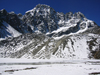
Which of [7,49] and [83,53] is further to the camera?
[7,49]

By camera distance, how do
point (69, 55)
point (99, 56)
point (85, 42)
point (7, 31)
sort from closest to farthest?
point (99, 56)
point (69, 55)
point (85, 42)
point (7, 31)

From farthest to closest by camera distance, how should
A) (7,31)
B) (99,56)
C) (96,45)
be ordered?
1. (7,31)
2. (96,45)
3. (99,56)

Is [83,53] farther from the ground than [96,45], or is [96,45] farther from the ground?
[96,45]

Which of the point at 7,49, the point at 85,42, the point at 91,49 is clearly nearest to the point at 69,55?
the point at 91,49

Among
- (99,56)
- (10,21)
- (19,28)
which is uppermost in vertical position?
(10,21)

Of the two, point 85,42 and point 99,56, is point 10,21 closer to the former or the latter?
point 85,42

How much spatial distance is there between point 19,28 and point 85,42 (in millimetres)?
147082

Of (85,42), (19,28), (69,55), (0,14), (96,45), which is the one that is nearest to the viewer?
(69,55)

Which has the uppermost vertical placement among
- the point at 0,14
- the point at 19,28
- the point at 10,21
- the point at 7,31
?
the point at 0,14

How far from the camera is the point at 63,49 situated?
74812 mm

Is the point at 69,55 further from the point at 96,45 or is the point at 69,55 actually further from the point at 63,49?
the point at 96,45

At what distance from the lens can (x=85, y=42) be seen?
79875 mm

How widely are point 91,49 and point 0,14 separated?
177160mm

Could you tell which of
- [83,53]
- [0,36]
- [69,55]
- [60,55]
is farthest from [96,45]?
[0,36]
